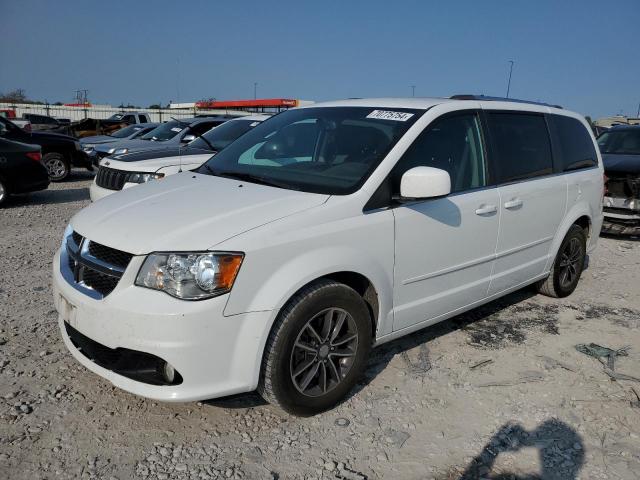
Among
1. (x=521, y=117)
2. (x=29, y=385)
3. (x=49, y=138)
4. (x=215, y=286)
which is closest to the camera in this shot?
(x=215, y=286)

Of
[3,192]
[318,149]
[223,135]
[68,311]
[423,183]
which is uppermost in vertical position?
[318,149]

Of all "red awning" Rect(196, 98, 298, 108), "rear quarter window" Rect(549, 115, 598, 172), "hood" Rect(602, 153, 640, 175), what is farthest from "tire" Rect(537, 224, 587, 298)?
"red awning" Rect(196, 98, 298, 108)

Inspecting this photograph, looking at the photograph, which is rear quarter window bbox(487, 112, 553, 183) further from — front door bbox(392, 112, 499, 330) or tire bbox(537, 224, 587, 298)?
tire bbox(537, 224, 587, 298)

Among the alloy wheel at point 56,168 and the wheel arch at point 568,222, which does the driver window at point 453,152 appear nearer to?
the wheel arch at point 568,222

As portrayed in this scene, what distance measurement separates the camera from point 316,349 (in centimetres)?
298

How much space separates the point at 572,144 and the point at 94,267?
428cm

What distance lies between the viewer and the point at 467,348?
4.06m

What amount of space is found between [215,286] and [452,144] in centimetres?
202

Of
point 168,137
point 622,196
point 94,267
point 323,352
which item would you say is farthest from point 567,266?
point 168,137

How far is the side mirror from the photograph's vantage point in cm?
→ 306

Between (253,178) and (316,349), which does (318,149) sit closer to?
(253,178)

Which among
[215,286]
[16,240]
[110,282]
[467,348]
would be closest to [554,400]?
[467,348]

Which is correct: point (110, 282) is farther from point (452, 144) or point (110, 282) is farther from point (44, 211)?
point (44, 211)

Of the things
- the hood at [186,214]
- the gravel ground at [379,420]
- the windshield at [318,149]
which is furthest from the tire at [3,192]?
the hood at [186,214]
